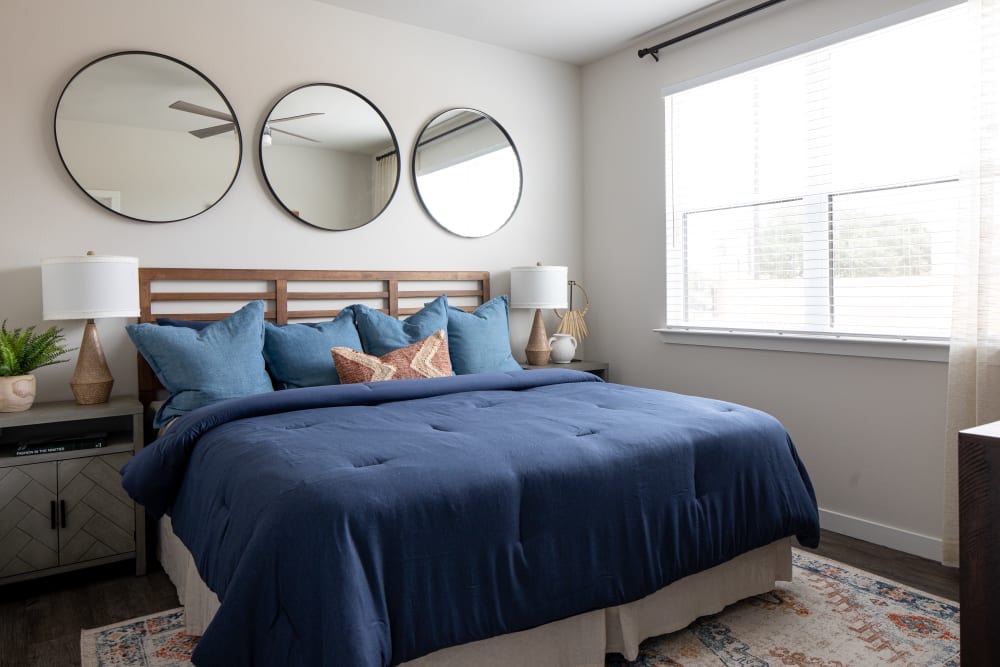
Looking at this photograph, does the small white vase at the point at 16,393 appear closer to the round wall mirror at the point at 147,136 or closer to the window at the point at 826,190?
the round wall mirror at the point at 147,136

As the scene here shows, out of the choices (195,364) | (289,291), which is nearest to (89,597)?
(195,364)

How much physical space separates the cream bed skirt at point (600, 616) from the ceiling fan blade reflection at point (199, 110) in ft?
5.94

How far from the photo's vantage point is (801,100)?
3281 mm

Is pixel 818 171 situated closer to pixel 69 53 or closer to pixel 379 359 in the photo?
pixel 379 359

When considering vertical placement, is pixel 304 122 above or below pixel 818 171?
above

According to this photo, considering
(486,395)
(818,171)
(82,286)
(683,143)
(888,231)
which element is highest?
(683,143)

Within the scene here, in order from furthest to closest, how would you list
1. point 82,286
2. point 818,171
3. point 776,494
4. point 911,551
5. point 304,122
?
point 304,122 < point 818,171 < point 911,551 < point 82,286 < point 776,494

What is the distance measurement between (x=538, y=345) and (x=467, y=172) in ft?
3.61

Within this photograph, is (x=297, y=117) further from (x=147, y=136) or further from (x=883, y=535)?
(x=883, y=535)

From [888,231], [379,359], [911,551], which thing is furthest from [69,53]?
[911,551]

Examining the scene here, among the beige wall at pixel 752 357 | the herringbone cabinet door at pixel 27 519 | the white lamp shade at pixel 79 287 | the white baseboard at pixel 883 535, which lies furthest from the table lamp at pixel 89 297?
the white baseboard at pixel 883 535

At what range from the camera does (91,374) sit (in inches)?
109

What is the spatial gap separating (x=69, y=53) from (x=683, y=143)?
119 inches

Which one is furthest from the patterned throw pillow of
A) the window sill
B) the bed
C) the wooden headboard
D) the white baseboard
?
the white baseboard
